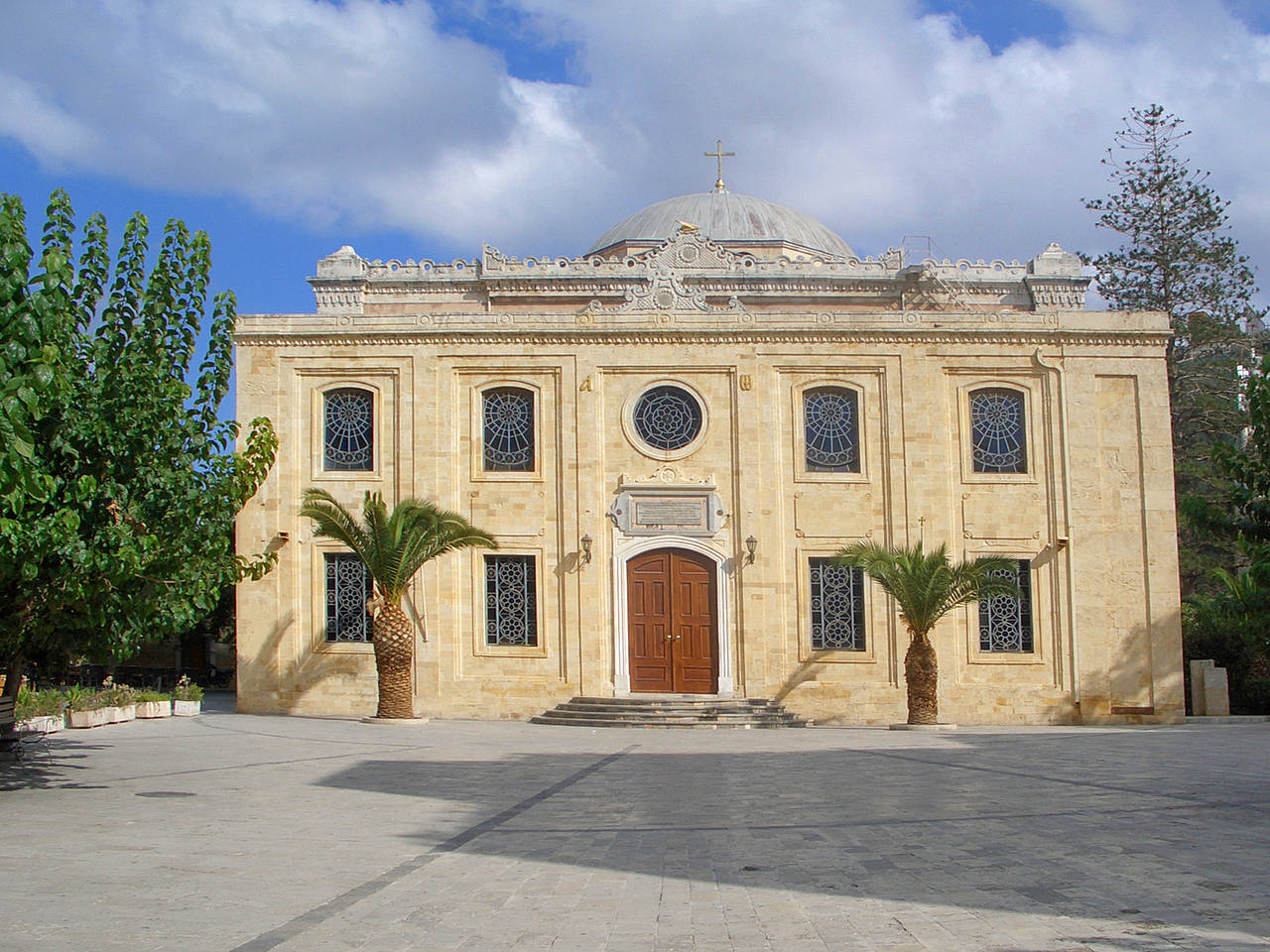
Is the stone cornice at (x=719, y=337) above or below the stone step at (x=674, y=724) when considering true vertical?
above

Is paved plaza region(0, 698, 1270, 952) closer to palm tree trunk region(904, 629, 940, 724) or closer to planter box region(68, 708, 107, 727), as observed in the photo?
planter box region(68, 708, 107, 727)

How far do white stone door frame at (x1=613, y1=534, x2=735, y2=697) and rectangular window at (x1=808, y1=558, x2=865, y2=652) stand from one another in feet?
5.02

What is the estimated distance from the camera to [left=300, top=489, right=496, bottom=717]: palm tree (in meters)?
19.2

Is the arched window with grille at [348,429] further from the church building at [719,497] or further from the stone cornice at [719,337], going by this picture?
the stone cornice at [719,337]

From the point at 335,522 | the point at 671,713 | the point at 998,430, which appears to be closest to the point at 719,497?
the point at 671,713

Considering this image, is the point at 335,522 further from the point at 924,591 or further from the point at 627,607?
the point at 924,591

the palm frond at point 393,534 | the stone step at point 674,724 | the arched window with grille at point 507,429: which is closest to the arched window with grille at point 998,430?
the stone step at point 674,724

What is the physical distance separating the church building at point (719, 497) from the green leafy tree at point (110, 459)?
30.0 ft

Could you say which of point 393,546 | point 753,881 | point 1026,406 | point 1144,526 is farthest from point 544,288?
point 753,881

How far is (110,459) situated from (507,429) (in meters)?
11.6

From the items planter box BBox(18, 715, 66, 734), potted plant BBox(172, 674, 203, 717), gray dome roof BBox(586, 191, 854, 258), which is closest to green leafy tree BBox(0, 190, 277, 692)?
planter box BBox(18, 715, 66, 734)

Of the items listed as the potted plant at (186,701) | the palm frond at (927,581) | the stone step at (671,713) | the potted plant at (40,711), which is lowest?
the stone step at (671,713)

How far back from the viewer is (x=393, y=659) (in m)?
19.4

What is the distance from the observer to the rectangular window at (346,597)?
21.3m
